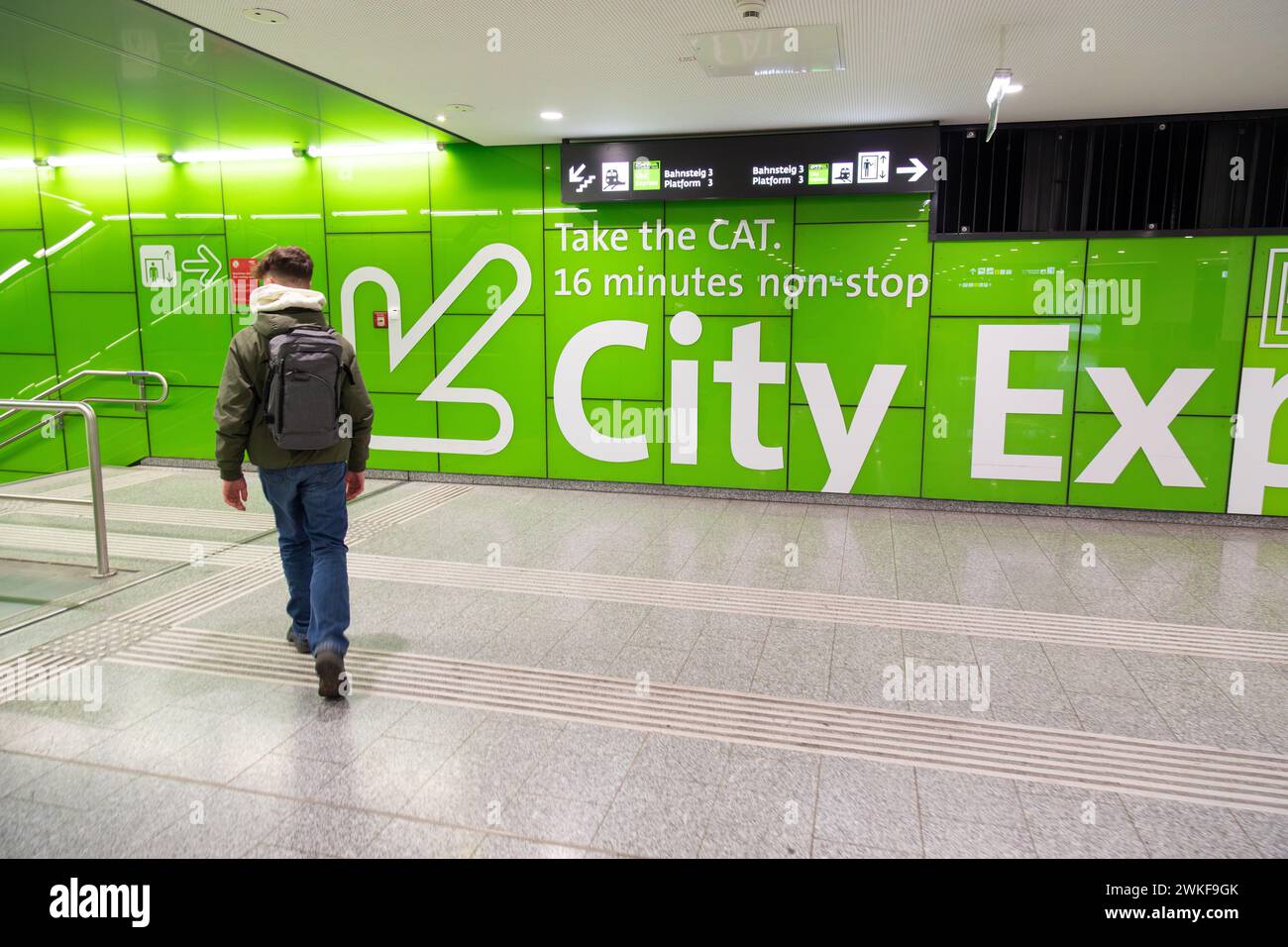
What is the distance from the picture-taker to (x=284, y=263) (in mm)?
3078

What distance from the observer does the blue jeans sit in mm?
3119

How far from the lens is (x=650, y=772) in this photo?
2.65 meters

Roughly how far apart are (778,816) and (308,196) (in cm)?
674

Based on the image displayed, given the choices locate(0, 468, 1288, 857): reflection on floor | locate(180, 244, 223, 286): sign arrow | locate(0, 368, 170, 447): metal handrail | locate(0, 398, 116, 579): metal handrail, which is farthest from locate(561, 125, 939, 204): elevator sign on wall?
locate(0, 368, 170, 447): metal handrail

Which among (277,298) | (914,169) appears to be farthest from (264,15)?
(914,169)

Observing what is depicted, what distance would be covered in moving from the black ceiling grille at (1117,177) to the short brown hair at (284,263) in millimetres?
4709

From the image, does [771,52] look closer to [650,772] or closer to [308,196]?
[650,772]

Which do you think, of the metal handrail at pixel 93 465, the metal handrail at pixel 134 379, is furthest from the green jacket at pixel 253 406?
the metal handrail at pixel 134 379

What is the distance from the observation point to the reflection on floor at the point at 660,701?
7.77 feet

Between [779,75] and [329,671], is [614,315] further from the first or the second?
[329,671]

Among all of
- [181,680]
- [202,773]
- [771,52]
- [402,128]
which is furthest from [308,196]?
[202,773]

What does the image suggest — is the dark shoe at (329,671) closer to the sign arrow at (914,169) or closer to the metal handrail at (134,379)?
the sign arrow at (914,169)

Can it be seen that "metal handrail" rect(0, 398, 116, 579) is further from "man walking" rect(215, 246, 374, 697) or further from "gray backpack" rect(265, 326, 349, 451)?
"gray backpack" rect(265, 326, 349, 451)

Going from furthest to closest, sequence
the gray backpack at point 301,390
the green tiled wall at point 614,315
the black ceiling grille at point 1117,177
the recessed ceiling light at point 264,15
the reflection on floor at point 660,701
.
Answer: the green tiled wall at point 614,315 → the black ceiling grille at point 1117,177 → the recessed ceiling light at point 264,15 → the gray backpack at point 301,390 → the reflection on floor at point 660,701
